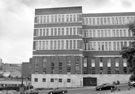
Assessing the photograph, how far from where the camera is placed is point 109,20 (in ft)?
237

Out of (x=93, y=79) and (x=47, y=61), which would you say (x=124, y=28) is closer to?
(x=93, y=79)

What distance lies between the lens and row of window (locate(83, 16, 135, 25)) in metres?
71.3

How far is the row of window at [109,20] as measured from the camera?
71.3 meters

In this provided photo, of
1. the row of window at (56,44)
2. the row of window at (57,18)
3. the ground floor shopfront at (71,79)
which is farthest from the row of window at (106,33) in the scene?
the ground floor shopfront at (71,79)

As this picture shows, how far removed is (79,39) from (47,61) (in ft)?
41.6

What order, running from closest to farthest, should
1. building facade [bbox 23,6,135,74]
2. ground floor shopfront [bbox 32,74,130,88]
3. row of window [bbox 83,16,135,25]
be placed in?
ground floor shopfront [bbox 32,74,130,88] → building facade [bbox 23,6,135,74] → row of window [bbox 83,16,135,25]

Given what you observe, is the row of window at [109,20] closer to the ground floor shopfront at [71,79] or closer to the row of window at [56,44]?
the row of window at [56,44]

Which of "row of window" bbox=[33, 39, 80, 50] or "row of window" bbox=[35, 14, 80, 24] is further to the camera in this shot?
"row of window" bbox=[35, 14, 80, 24]

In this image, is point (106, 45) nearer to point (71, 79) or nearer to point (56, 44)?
point (71, 79)

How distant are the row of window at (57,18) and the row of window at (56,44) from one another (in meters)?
6.87

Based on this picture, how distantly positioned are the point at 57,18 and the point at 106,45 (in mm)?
18619

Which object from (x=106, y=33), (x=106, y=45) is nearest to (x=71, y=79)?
(x=106, y=45)

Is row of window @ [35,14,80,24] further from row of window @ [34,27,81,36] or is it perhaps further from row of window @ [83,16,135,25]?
row of window @ [83,16,135,25]

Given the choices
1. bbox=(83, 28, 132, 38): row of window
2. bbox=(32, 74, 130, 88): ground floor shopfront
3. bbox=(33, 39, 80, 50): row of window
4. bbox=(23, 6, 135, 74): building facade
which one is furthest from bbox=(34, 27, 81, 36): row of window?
bbox=(32, 74, 130, 88): ground floor shopfront
